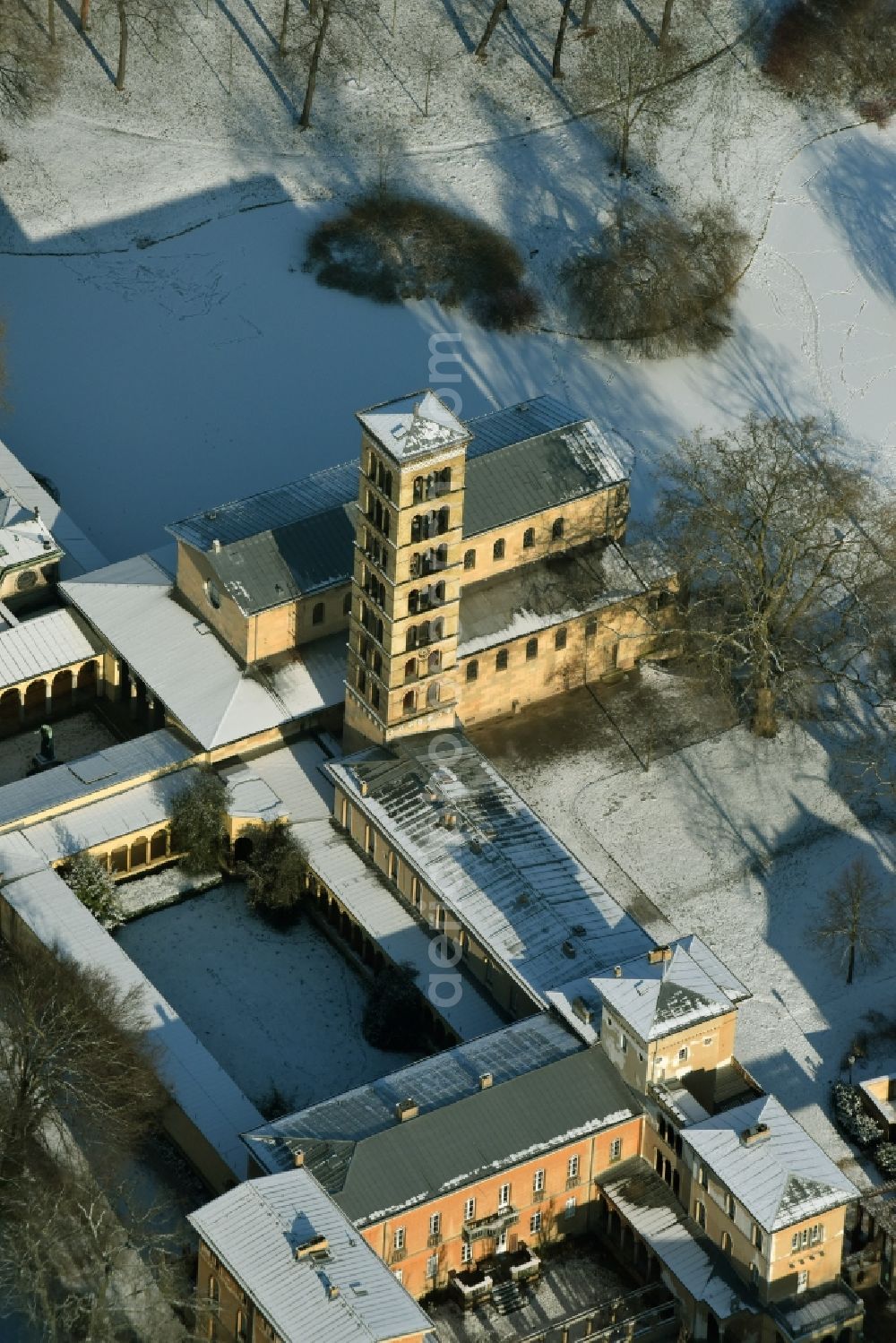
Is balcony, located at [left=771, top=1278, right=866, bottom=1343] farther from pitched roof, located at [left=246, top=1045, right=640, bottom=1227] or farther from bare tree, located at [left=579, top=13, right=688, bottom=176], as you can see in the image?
bare tree, located at [left=579, top=13, right=688, bottom=176]

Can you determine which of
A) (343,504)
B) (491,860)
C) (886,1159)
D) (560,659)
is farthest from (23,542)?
(886,1159)

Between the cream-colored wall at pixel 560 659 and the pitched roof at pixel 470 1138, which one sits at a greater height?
the cream-colored wall at pixel 560 659

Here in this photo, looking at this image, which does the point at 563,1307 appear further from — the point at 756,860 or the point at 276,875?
the point at 756,860

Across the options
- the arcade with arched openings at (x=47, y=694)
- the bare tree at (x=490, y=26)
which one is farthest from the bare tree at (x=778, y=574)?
the bare tree at (x=490, y=26)

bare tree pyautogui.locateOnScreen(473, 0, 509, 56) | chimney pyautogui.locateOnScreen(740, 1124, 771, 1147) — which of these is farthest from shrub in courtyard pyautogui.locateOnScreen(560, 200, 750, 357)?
chimney pyautogui.locateOnScreen(740, 1124, 771, 1147)

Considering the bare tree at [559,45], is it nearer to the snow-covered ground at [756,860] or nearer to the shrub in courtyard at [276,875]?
the snow-covered ground at [756,860]

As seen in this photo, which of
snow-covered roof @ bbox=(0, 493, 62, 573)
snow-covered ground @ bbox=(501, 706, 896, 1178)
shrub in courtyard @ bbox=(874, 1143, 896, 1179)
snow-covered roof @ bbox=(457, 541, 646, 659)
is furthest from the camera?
snow-covered roof @ bbox=(0, 493, 62, 573)

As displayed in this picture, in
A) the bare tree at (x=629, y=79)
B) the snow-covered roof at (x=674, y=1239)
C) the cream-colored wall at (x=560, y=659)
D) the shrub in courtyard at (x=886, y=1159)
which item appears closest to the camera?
the snow-covered roof at (x=674, y=1239)
